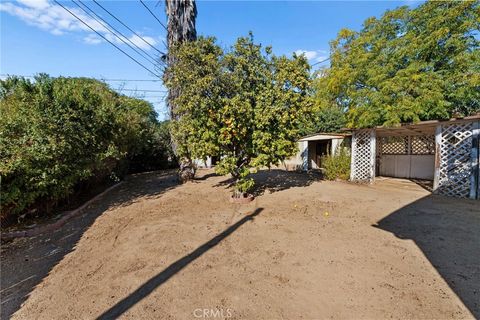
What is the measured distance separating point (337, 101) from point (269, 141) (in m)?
9.86

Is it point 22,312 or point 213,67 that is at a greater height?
point 213,67

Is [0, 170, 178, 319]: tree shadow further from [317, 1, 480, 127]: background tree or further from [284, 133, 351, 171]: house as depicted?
[284, 133, 351, 171]: house

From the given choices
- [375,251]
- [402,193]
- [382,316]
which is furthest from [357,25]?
A: [382,316]

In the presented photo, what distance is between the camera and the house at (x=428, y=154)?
7219 millimetres

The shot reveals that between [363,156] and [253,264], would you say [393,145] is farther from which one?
[253,264]

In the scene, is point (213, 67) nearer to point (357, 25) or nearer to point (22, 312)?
point (22, 312)

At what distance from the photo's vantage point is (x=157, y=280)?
3.07m

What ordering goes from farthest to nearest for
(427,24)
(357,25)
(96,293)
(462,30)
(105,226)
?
(357,25) < (427,24) < (462,30) < (105,226) < (96,293)

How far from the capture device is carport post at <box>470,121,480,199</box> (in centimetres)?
700

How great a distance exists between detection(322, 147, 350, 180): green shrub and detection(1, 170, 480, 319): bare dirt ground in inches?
176

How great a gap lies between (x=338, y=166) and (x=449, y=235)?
21.7 feet

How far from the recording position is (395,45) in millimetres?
9367

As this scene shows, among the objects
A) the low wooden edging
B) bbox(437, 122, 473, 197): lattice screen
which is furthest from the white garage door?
the low wooden edging

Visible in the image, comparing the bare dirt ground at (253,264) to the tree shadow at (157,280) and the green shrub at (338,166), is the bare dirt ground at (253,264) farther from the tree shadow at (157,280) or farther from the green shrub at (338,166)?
the green shrub at (338,166)
